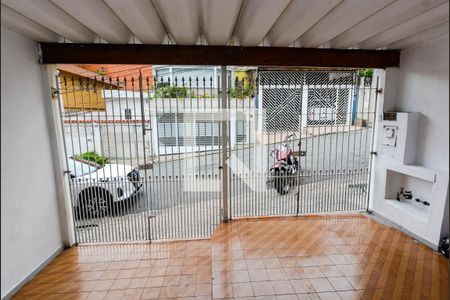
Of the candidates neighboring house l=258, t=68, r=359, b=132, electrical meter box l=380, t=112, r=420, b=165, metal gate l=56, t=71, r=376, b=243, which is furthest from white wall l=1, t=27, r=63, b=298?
neighboring house l=258, t=68, r=359, b=132

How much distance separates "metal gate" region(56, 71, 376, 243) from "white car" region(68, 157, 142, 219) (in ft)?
0.04

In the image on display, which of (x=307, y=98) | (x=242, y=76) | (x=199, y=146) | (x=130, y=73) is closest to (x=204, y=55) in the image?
(x=242, y=76)

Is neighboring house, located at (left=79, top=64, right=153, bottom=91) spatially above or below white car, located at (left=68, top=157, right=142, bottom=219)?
above

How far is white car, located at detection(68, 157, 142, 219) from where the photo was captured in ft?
10.1

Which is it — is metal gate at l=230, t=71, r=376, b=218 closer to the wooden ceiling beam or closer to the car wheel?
the wooden ceiling beam

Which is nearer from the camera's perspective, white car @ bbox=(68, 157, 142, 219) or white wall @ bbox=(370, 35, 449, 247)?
white wall @ bbox=(370, 35, 449, 247)

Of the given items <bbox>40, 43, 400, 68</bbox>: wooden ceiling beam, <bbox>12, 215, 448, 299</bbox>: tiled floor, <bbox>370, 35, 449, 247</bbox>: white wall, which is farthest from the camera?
<bbox>40, 43, 400, 68</bbox>: wooden ceiling beam

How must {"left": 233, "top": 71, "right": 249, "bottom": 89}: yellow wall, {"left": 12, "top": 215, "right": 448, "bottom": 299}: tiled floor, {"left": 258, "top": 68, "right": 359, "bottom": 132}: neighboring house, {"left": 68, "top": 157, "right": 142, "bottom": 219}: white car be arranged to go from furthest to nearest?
{"left": 258, "top": 68, "right": 359, "bottom": 132}: neighboring house, {"left": 233, "top": 71, "right": 249, "bottom": 89}: yellow wall, {"left": 68, "top": 157, "right": 142, "bottom": 219}: white car, {"left": 12, "top": 215, "right": 448, "bottom": 299}: tiled floor

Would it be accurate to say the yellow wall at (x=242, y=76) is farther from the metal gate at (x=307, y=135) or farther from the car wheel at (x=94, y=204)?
the car wheel at (x=94, y=204)

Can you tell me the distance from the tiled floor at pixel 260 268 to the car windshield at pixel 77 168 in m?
0.91

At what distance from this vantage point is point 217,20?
2.15 metres

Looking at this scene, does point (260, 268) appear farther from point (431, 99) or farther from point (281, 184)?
point (431, 99)

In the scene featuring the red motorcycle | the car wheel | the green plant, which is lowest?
the car wheel

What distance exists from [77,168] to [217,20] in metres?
2.44
